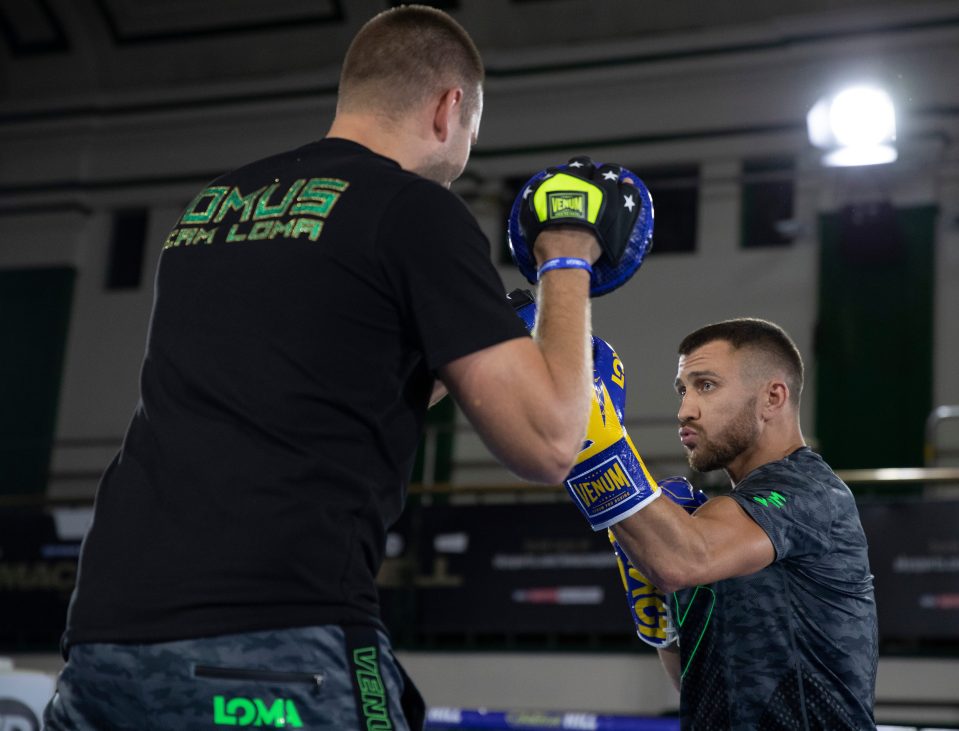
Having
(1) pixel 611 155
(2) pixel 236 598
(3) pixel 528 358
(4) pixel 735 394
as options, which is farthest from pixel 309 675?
(1) pixel 611 155

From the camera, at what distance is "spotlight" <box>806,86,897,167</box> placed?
8984mm

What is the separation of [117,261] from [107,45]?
2176mm

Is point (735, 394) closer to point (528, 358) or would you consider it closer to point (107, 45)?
point (528, 358)

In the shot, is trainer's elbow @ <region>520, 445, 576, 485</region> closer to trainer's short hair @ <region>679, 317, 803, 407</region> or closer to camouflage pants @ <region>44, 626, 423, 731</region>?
camouflage pants @ <region>44, 626, 423, 731</region>

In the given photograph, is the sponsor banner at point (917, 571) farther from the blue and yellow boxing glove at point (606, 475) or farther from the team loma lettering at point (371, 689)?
the team loma lettering at point (371, 689)

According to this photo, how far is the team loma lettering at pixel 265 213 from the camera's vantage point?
174cm

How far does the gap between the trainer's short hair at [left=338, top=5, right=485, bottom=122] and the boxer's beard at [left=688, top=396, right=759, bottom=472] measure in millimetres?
1220

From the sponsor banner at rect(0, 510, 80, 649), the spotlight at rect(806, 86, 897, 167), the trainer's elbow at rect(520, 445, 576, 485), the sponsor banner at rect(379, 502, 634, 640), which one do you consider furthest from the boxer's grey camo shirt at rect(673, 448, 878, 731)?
the spotlight at rect(806, 86, 897, 167)

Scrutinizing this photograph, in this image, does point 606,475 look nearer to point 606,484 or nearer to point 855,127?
point 606,484

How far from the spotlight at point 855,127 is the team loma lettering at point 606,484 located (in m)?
7.28

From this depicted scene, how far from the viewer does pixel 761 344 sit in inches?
118

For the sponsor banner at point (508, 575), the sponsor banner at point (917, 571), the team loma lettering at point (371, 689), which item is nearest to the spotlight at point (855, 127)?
the sponsor banner at point (917, 571)

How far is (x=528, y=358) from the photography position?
1694 mm

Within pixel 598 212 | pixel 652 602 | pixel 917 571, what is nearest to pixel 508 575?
pixel 917 571
